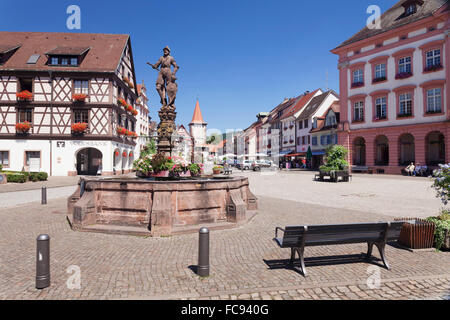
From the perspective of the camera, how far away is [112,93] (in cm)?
2884

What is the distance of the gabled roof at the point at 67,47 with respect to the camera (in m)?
28.6

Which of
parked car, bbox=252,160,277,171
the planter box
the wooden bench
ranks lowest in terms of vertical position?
the planter box

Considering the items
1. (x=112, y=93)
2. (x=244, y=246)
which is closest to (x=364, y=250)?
(x=244, y=246)

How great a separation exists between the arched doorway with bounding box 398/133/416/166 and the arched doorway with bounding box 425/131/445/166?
59.8 inches

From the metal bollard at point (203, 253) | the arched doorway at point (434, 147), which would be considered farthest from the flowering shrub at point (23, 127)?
the arched doorway at point (434, 147)

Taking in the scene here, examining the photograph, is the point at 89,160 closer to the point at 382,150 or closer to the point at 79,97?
the point at 79,97

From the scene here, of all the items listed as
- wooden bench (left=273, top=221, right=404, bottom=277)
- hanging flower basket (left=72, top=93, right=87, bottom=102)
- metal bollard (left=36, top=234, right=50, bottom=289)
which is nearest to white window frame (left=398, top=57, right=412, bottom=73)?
wooden bench (left=273, top=221, right=404, bottom=277)

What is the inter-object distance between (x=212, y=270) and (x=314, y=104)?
158 ft

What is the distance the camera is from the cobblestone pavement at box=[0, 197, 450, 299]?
12.7 ft

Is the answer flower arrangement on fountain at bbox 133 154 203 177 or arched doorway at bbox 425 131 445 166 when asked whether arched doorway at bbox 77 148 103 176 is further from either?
arched doorway at bbox 425 131 445 166

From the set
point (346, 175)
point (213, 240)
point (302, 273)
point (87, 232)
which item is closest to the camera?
point (302, 273)

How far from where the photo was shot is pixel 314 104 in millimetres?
48719
